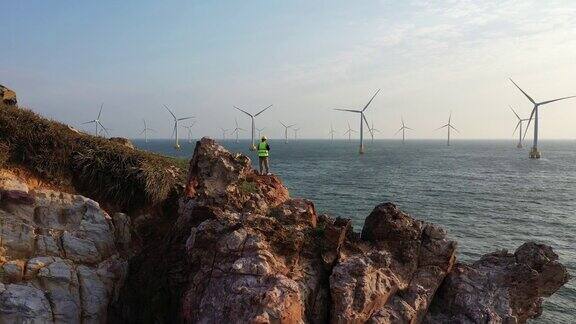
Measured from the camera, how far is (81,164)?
17.6 m

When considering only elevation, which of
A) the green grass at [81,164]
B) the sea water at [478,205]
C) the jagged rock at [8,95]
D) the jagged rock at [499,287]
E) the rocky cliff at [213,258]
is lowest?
the sea water at [478,205]

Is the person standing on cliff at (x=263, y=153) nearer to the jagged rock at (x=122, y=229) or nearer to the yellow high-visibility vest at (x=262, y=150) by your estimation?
the yellow high-visibility vest at (x=262, y=150)

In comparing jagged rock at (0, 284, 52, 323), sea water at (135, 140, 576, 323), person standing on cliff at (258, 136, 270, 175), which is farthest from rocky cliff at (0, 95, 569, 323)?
sea water at (135, 140, 576, 323)

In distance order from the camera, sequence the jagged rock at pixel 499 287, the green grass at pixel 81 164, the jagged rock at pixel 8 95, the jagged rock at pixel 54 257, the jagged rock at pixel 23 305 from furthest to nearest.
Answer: the jagged rock at pixel 8 95
the green grass at pixel 81 164
the jagged rock at pixel 499 287
the jagged rock at pixel 54 257
the jagged rock at pixel 23 305

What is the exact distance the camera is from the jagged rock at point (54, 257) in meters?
11.7

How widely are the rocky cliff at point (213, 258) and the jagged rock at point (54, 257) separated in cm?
3

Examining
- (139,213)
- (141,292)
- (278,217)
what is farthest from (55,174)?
(278,217)

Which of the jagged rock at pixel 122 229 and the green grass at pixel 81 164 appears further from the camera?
the green grass at pixel 81 164

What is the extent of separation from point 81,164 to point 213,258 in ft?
28.7

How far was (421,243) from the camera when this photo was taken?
46.7ft

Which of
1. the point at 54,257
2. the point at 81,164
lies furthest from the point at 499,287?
the point at 81,164

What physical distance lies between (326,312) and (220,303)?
275 centimetres

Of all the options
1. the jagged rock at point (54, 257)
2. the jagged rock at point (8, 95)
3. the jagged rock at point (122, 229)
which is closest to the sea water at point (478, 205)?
the jagged rock at point (122, 229)

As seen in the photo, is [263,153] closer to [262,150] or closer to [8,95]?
[262,150]
